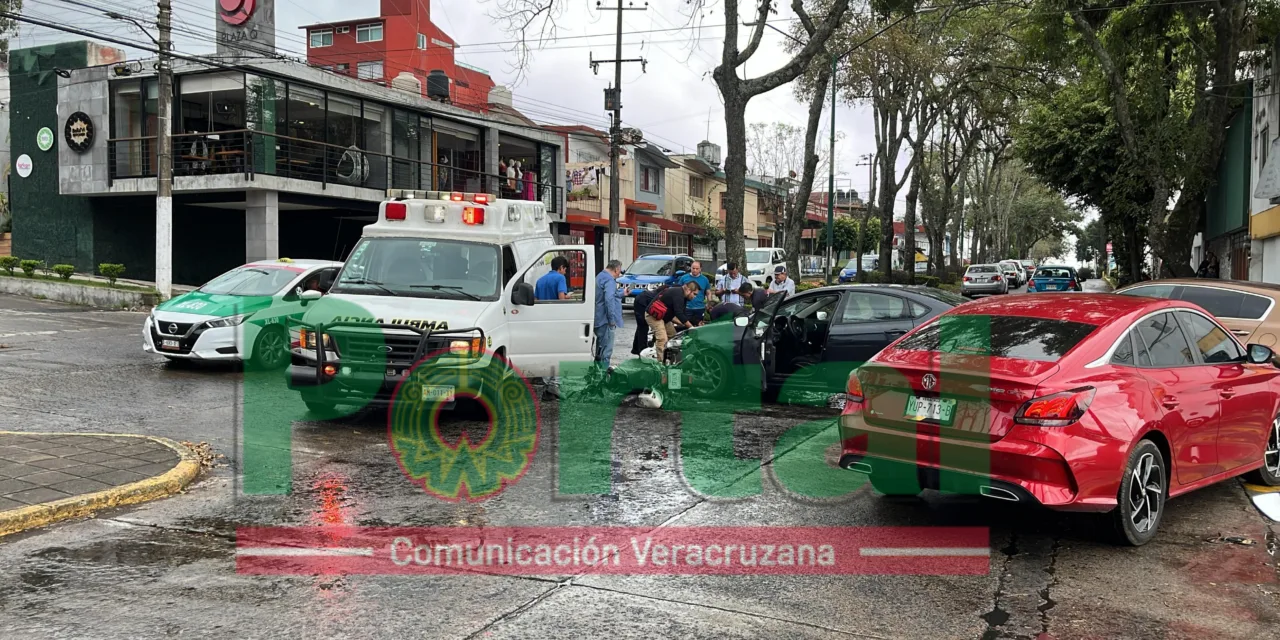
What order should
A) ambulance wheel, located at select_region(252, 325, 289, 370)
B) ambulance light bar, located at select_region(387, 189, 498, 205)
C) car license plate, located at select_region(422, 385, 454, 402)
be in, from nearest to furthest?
car license plate, located at select_region(422, 385, 454, 402) < ambulance light bar, located at select_region(387, 189, 498, 205) < ambulance wheel, located at select_region(252, 325, 289, 370)

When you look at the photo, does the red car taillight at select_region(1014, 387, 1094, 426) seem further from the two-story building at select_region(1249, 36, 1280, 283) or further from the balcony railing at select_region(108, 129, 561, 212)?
the balcony railing at select_region(108, 129, 561, 212)

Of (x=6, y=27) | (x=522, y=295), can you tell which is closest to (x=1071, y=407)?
(x=522, y=295)

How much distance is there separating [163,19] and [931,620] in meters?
21.3

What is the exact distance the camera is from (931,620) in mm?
4578

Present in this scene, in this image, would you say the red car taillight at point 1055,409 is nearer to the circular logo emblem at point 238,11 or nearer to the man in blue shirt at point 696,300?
the man in blue shirt at point 696,300

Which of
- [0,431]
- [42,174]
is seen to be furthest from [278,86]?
[0,431]

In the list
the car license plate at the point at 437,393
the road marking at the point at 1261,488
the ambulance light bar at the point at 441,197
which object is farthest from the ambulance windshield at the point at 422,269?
the road marking at the point at 1261,488

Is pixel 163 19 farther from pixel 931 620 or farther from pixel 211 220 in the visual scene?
pixel 931 620

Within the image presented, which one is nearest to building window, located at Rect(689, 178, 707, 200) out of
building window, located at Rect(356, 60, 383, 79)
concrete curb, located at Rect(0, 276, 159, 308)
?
building window, located at Rect(356, 60, 383, 79)

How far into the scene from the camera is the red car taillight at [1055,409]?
5422mm

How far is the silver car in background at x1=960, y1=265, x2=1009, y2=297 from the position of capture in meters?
39.5

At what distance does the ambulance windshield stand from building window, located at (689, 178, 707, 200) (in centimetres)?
4578

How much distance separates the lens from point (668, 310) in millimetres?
13188

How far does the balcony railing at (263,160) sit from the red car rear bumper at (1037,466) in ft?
72.7
